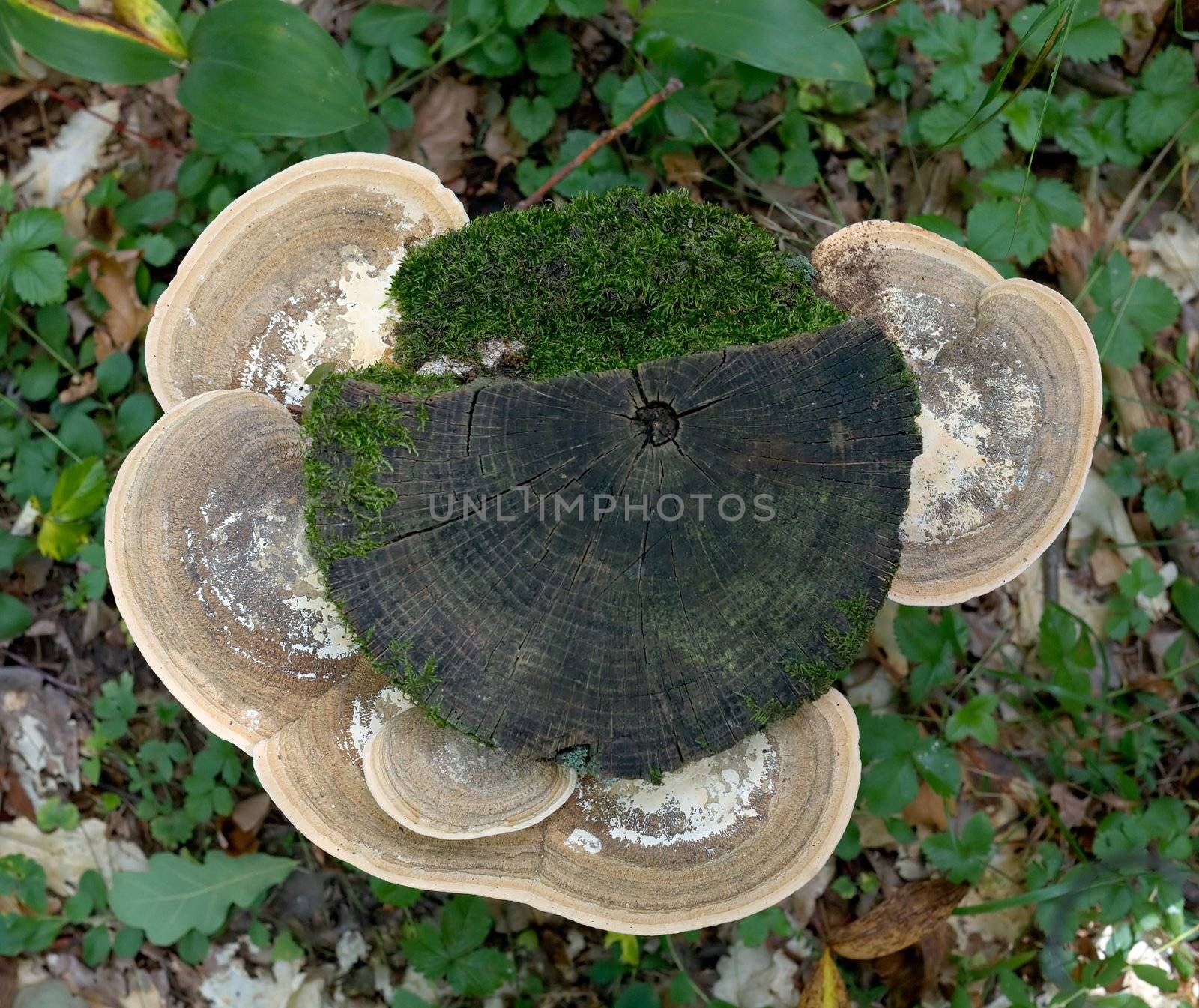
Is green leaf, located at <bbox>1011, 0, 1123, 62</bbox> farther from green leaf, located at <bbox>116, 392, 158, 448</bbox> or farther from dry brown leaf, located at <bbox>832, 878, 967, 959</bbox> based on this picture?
green leaf, located at <bbox>116, 392, 158, 448</bbox>

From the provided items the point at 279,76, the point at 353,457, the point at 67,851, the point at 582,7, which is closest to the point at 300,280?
the point at 353,457

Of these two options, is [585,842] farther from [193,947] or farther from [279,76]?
[279,76]

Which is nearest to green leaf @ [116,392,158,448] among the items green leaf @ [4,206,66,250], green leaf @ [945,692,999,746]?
green leaf @ [4,206,66,250]

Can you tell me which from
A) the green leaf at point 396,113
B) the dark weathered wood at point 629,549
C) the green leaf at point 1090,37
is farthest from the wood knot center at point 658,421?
the green leaf at point 1090,37

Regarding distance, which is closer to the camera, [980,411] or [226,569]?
[226,569]

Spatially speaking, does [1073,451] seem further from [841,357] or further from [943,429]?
[841,357]

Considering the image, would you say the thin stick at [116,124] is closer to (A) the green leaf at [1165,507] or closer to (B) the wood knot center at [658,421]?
(B) the wood knot center at [658,421]

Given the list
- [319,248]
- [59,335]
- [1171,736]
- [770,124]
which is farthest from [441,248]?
[1171,736]
